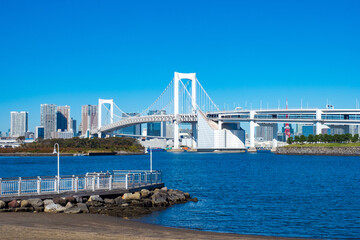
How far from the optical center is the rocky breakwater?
46.1 feet

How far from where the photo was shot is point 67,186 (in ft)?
53.0

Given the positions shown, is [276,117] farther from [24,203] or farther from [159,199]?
[24,203]

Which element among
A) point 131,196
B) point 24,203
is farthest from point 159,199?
point 24,203

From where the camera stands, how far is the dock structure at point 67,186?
588 inches

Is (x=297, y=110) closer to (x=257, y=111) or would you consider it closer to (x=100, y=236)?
(x=257, y=111)

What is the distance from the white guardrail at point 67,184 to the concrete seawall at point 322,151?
55962 millimetres

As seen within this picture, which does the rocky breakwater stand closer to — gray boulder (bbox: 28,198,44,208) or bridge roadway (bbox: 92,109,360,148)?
gray boulder (bbox: 28,198,44,208)

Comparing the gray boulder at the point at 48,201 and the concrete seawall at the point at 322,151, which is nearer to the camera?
the gray boulder at the point at 48,201

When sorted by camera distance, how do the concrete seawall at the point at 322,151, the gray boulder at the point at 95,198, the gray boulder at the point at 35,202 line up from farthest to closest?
the concrete seawall at the point at 322,151 → the gray boulder at the point at 95,198 → the gray boulder at the point at 35,202

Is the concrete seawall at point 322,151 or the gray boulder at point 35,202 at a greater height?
the concrete seawall at point 322,151

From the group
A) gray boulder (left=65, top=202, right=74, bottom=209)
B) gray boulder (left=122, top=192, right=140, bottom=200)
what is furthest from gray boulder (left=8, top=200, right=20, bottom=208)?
gray boulder (left=122, top=192, right=140, bottom=200)

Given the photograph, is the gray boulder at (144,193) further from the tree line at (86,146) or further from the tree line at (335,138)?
the tree line at (86,146)

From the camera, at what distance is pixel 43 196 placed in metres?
15.1

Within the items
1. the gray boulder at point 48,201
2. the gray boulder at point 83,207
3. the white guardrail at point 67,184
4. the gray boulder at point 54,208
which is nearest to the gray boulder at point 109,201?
the white guardrail at point 67,184
